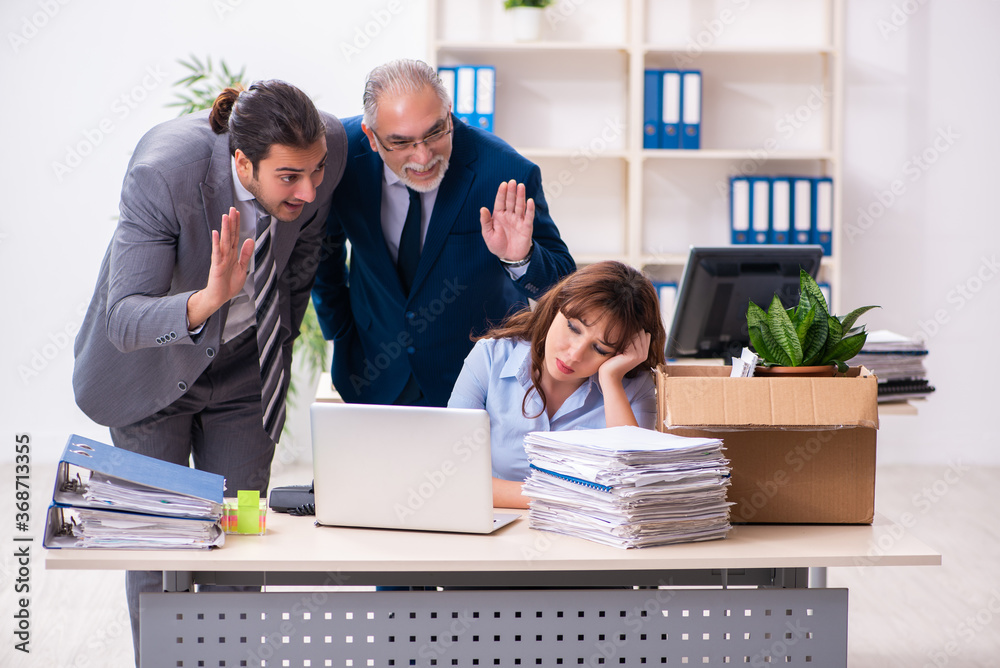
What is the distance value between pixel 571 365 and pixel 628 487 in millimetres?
424

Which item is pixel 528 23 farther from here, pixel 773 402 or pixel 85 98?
pixel 773 402

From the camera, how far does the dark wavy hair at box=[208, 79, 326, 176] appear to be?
1673 mm

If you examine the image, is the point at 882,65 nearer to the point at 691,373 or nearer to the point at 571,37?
the point at 571,37

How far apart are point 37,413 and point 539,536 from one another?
381 centimetres

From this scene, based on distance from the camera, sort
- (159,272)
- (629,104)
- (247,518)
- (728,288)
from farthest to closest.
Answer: (629,104) → (728,288) → (159,272) → (247,518)

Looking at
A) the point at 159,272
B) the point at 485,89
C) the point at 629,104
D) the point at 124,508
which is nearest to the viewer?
the point at 124,508

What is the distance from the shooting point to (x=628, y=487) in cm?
140

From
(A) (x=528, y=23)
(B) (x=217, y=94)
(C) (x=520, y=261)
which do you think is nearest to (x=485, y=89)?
(A) (x=528, y=23)

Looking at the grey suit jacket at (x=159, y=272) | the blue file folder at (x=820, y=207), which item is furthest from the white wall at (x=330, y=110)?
the grey suit jacket at (x=159, y=272)

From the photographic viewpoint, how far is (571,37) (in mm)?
4277

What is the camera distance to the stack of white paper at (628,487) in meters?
1.40

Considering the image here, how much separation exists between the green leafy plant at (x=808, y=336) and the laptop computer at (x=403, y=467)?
1.83 ft

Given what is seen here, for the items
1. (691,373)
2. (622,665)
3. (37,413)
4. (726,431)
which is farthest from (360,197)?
(37,413)

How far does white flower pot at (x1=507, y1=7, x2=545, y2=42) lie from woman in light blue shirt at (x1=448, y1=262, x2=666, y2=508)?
8.28ft
